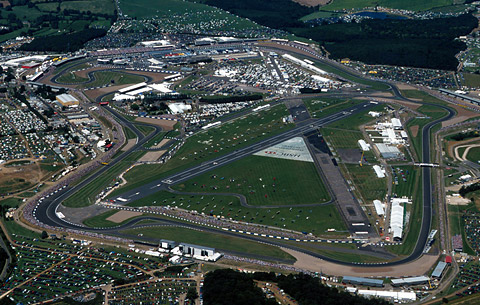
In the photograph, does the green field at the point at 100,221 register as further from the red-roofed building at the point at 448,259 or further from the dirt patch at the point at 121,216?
the red-roofed building at the point at 448,259

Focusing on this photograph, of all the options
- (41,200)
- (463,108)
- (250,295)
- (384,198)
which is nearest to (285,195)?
(384,198)

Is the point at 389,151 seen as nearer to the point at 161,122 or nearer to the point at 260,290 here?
the point at 161,122

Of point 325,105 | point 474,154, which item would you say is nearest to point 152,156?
point 325,105

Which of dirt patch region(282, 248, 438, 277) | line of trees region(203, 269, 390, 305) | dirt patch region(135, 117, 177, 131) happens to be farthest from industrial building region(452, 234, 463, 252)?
dirt patch region(135, 117, 177, 131)

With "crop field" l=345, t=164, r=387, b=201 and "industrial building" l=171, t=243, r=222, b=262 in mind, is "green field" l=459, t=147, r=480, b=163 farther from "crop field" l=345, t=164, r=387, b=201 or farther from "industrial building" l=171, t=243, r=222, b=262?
"industrial building" l=171, t=243, r=222, b=262

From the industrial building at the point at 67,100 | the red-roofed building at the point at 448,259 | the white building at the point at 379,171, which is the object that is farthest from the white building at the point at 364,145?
the industrial building at the point at 67,100

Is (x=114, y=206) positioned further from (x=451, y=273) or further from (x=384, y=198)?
(x=451, y=273)
